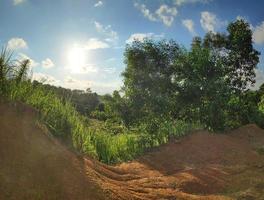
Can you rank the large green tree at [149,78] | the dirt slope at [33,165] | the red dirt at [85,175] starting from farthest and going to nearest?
the large green tree at [149,78]
the red dirt at [85,175]
the dirt slope at [33,165]

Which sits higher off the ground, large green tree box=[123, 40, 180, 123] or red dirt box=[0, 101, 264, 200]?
large green tree box=[123, 40, 180, 123]

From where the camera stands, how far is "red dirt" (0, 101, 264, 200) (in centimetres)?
470

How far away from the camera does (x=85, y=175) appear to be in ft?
18.0

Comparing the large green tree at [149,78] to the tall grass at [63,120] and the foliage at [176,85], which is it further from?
the tall grass at [63,120]

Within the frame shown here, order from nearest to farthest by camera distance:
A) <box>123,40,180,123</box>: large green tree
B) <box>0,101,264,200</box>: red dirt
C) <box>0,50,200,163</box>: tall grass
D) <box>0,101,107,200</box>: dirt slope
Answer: <box>0,101,107,200</box>: dirt slope < <box>0,101,264,200</box>: red dirt < <box>0,50,200,163</box>: tall grass < <box>123,40,180,123</box>: large green tree

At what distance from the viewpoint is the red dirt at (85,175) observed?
4701 millimetres

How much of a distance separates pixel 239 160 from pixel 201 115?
6563mm

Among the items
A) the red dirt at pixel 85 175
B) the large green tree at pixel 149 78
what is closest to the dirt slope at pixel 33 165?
the red dirt at pixel 85 175

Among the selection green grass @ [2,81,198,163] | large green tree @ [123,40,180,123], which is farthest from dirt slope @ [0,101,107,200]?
large green tree @ [123,40,180,123]

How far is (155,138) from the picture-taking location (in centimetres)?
1361

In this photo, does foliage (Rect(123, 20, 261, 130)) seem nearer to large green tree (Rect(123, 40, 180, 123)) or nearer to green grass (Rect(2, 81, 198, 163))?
large green tree (Rect(123, 40, 180, 123))

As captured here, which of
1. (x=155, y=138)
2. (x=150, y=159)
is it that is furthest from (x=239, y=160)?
(x=155, y=138)

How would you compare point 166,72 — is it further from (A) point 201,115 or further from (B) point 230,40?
(B) point 230,40

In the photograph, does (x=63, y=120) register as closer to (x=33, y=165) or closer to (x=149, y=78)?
(x=33, y=165)
